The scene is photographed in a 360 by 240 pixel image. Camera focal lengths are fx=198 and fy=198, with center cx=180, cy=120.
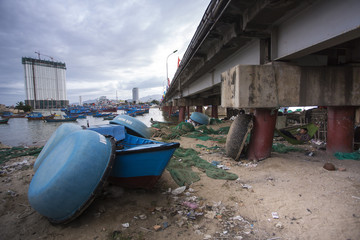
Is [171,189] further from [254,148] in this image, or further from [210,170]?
[254,148]

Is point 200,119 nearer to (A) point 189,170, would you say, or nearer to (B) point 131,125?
(B) point 131,125

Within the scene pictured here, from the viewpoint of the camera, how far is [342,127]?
6.44 metres

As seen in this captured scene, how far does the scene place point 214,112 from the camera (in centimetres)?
2647

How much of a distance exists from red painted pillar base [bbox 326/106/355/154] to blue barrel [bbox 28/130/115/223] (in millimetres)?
7002

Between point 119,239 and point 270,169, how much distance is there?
426cm

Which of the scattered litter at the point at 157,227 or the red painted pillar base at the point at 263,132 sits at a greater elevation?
the red painted pillar base at the point at 263,132

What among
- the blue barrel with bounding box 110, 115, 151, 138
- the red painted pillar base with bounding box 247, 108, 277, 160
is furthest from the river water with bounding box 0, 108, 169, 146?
the red painted pillar base with bounding box 247, 108, 277, 160

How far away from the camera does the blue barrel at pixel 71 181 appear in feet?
10.5

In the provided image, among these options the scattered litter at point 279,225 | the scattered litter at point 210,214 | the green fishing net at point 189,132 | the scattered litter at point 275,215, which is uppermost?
the green fishing net at point 189,132

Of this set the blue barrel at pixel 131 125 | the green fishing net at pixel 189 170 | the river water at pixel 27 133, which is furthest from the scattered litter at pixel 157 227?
the river water at pixel 27 133

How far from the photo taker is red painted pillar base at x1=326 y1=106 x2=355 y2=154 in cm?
634

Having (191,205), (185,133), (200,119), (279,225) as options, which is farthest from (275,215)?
(200,119)

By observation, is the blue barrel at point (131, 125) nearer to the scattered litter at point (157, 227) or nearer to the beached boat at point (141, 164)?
the beached boat at point (141, 164)

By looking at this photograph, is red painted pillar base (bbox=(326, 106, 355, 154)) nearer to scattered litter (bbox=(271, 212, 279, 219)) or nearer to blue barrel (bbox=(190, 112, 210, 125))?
scattered litter (bbox=(271, 212, 279, 219))
